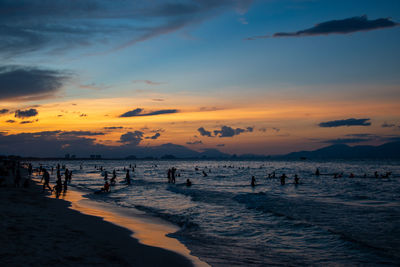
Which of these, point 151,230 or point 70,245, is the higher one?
point 70,245

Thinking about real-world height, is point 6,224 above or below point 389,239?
above

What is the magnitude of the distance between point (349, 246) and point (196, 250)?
267 inches

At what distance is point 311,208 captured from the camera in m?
24.2

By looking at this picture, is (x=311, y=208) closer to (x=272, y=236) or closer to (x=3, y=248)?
(x=272, y=236)

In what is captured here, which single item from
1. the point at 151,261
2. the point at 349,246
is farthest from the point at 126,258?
Result: the point at 349,246

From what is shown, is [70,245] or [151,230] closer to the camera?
[70,245]

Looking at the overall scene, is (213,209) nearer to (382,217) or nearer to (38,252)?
(382,217)

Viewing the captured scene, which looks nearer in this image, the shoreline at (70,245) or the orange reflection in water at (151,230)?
the shoreline at (70,245)

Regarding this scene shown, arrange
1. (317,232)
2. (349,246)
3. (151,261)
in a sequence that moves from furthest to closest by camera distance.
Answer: (317,232), (349,246), (151,261)

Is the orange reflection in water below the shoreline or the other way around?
below

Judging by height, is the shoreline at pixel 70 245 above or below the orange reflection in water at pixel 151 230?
above

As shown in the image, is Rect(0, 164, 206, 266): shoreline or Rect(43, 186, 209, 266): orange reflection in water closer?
Rect(0, 164, 206, 266): shoreline

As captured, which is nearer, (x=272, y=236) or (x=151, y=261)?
(x=151, y=261)

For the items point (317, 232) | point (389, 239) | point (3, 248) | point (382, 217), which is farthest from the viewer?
point (382, 217)
